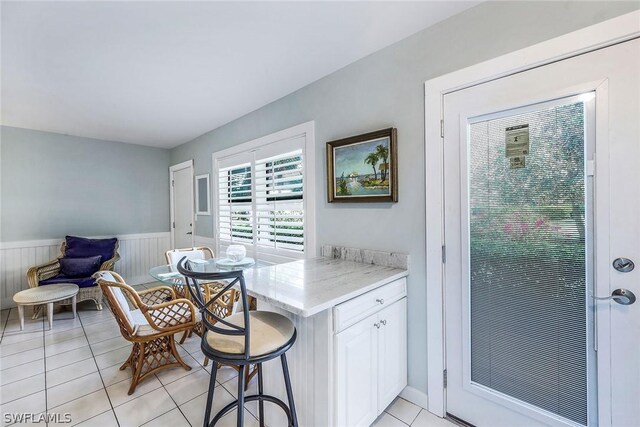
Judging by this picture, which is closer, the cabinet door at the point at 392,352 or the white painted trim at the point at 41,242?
the cabinet door at the point at 392,352

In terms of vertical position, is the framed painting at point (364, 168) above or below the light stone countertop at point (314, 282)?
above

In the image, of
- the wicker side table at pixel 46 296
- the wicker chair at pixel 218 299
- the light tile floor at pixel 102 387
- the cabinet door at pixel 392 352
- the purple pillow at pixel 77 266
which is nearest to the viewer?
the cabinet door at pixel 392 352

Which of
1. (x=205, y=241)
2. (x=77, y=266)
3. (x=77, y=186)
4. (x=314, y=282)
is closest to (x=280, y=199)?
(x=314, y=282)

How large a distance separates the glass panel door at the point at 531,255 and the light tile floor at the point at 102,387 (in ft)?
1.99

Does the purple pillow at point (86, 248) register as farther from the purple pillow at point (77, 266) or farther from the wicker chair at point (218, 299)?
the wicker chair at point (218, 299)

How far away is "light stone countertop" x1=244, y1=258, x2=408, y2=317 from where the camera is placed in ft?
4.00

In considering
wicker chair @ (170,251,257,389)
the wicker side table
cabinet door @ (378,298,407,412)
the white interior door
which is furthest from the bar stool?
the white interior door

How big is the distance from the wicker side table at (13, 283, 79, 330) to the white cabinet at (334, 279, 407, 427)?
11.2 feet

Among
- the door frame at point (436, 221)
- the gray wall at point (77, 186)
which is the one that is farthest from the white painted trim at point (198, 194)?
the door frame at point (436, 221)

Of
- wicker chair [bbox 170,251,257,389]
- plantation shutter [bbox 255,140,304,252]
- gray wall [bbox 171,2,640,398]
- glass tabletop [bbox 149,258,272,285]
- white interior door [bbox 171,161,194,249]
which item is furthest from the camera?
white interior door [bbox 171,161,194,249]

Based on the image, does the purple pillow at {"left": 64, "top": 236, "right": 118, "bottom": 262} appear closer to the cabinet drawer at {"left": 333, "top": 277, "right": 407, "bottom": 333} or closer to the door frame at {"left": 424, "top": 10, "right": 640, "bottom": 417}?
the cabinet drawer at {"left": 333, "top": 277, "right": 407, "bottom": 333}

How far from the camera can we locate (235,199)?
11.5 feet

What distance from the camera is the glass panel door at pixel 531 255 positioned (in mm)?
1293

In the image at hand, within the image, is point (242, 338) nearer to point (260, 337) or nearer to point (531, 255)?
point (260, 337)
